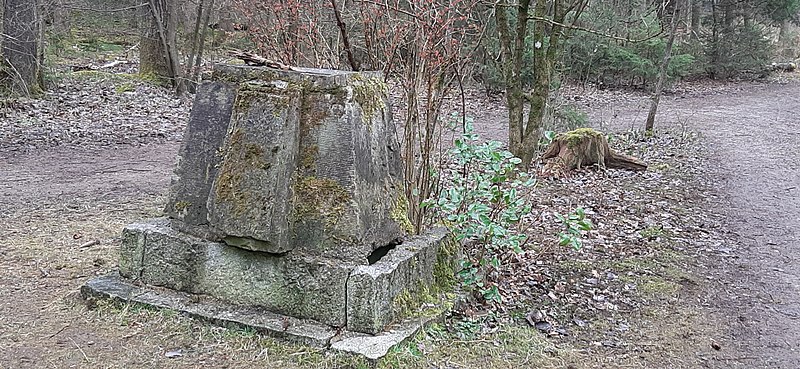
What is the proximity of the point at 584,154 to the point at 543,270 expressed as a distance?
14.7 ft

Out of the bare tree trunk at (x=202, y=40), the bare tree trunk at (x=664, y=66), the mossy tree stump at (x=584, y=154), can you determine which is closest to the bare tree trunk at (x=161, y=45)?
the bare tree trunk at (x=202, y=40)

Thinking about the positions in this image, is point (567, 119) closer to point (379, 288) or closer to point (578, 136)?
point (578, 136)

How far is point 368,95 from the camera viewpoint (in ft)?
13.5

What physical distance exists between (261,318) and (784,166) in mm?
8723

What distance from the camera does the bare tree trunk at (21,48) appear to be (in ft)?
37.4

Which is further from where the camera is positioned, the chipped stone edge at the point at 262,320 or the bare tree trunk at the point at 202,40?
the bare tree trunk at the point at 202,40

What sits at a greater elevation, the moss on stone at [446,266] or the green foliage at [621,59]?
the green foliage at [621,59]

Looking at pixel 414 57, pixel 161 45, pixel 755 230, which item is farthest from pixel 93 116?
pixel 755 230

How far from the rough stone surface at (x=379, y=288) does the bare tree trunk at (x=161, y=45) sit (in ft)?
34.1

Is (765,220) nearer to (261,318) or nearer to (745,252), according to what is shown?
(745,252)

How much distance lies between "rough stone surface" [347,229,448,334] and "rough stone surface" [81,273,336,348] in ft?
0.59

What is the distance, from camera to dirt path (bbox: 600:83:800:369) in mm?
4387

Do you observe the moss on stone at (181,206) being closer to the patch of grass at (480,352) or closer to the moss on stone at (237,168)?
the moss on stone at (237,168)

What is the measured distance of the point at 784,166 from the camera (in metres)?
9.95
